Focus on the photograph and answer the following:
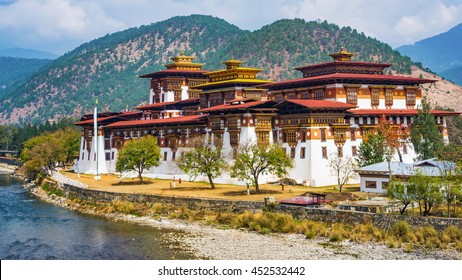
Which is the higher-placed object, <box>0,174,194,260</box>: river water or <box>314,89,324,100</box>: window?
<box>314,89,324,100</box>: window

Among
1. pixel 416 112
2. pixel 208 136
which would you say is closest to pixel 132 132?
pixel 208 136

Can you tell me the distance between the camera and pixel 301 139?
76562 millimetres

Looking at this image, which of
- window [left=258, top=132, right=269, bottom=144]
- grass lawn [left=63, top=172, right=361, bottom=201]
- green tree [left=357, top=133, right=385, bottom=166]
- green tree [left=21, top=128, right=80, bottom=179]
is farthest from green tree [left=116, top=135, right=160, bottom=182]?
green tree [left=357, top=133, right=385, bottom=166]

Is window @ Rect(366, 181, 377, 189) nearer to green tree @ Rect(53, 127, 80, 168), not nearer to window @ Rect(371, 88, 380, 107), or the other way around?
window @ Rect(371, 88, 380, 107)

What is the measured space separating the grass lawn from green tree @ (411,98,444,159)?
10.6 meters

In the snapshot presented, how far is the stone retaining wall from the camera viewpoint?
4925 cm

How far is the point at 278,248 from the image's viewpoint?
49.2 m

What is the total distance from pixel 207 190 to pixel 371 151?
1881cm

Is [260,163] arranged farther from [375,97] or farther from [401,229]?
[375,97]

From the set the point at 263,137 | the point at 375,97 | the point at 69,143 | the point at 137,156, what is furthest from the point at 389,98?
the point at 69,143

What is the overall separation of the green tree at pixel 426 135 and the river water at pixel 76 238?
3516 cm

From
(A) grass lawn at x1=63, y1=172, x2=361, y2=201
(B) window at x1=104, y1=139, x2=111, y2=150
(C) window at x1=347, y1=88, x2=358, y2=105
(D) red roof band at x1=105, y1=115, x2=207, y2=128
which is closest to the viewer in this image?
(A) grass lawn at x1=63, y1=172, x2=361, y2=201

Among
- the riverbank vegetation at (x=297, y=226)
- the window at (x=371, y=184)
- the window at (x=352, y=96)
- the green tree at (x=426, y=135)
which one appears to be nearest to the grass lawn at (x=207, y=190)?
the window at (x=371, y=184)
